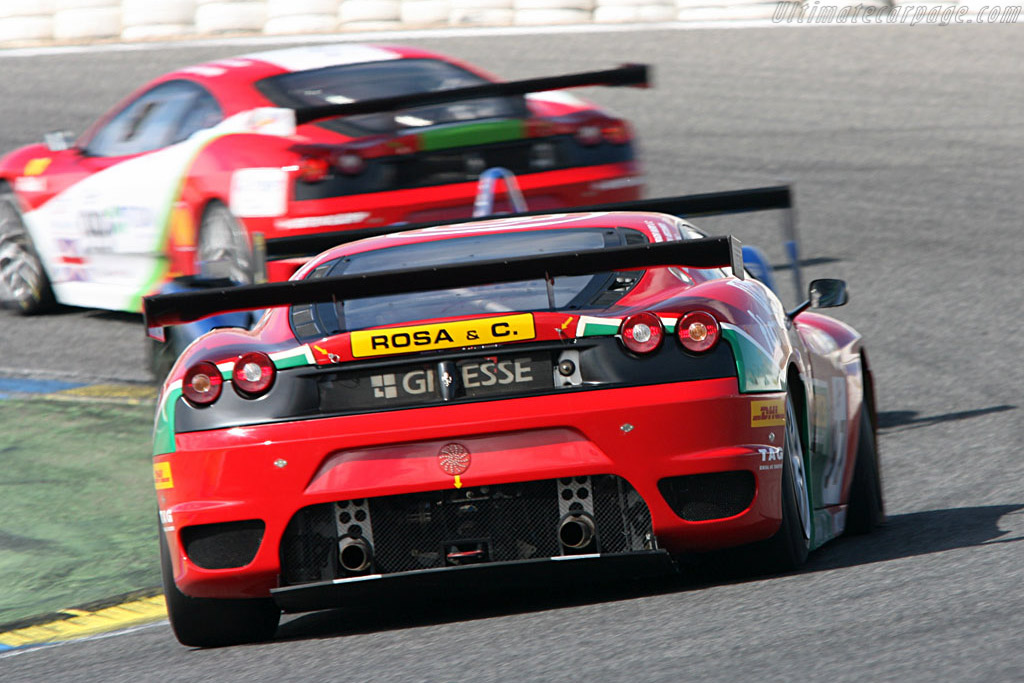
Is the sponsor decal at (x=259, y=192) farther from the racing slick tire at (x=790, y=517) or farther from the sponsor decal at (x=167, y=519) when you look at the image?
the racing slick tire at (x=790, y=517)

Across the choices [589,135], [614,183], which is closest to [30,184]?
[589,135]

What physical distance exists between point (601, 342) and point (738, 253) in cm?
45

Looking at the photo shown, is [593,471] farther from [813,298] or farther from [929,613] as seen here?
[813,298]

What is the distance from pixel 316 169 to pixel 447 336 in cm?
455

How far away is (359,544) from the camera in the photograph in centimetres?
473

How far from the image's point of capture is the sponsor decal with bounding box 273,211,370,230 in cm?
912

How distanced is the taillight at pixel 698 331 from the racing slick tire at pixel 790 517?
33cm

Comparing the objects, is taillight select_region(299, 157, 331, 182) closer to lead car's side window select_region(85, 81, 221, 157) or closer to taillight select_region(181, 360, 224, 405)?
lead car's side window select_region(85, 81, 221, 157)

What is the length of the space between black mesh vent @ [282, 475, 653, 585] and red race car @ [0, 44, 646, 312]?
135 inches

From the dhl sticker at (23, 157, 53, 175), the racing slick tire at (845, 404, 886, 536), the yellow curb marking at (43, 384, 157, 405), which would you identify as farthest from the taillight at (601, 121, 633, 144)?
the racing slick tire at (845, 404, 886, 536)

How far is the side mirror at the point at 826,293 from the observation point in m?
6.03

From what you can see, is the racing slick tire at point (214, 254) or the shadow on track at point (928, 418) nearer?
the shadow on track at point (928, 418)

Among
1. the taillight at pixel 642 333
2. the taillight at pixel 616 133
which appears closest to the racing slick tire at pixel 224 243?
the taillight at pixel 616 133

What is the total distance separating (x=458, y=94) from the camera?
27.9ft
